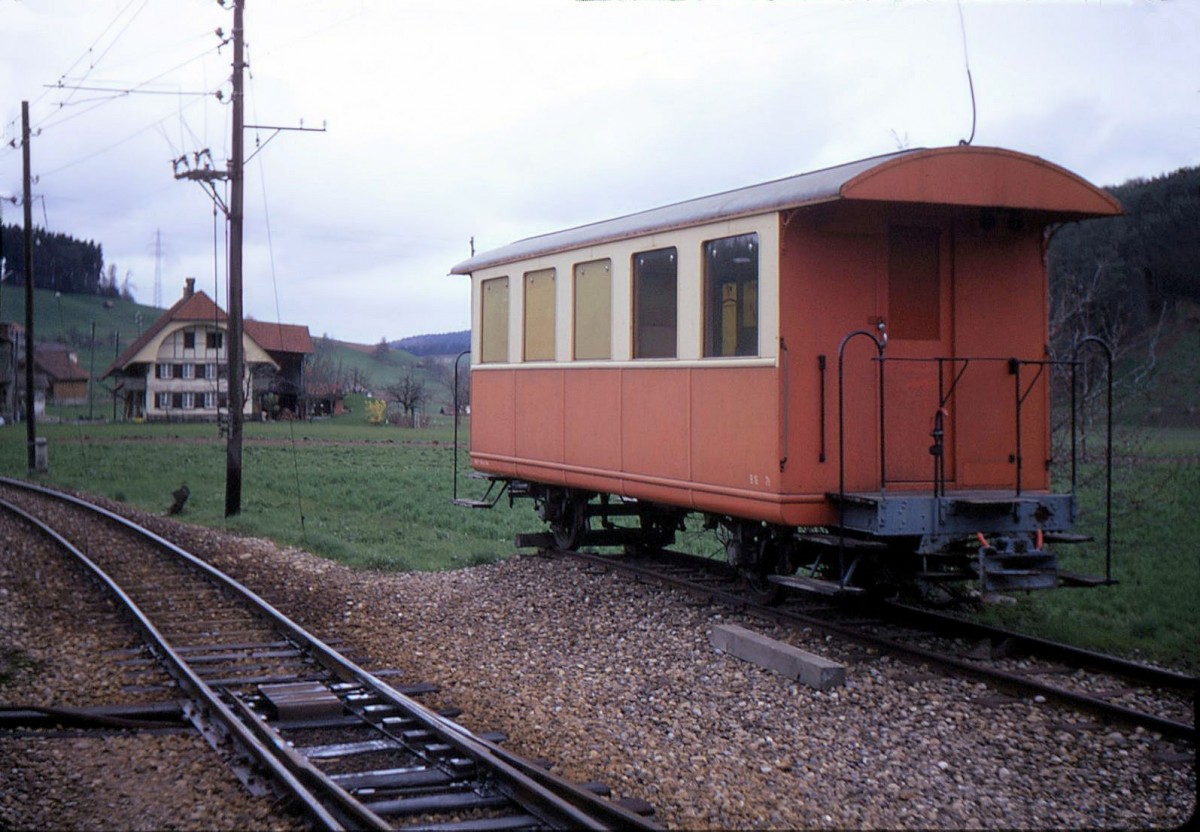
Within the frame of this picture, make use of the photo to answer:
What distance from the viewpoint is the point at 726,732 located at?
6.39 metres

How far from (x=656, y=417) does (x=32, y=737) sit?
5405 millimetres

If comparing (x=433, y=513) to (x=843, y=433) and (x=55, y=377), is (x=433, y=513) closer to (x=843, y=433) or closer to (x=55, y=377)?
(x=843, y=433)

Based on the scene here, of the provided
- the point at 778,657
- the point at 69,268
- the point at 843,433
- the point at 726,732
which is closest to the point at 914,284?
the point at 843,433

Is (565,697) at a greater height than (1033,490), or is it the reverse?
(1033,490)

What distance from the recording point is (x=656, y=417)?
9.86m

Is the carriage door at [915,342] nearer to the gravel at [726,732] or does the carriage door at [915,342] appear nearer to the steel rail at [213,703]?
the gravel at [726,732]

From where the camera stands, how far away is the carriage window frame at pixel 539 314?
11.6 meters

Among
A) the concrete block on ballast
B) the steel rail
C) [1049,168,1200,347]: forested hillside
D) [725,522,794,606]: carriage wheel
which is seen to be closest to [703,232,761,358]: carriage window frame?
[725,522,794,606]: carriage wheel

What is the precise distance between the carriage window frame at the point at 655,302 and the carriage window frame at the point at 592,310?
47 cm

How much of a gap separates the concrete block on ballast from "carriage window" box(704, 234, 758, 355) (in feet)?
6.99

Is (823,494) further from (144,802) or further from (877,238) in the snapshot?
(144,802)

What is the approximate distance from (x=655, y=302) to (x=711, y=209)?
1.09 m

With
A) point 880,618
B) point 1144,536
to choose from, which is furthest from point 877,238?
point 1144,536

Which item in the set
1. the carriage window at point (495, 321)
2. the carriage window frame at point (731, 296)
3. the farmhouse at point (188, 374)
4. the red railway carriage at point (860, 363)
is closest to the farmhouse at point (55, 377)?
the farmhouse at point (188, 374)
